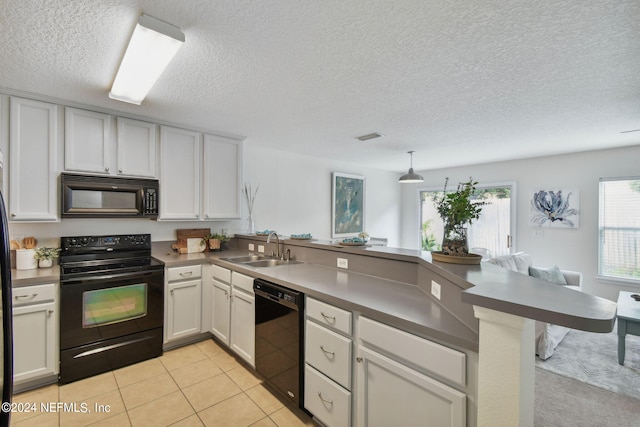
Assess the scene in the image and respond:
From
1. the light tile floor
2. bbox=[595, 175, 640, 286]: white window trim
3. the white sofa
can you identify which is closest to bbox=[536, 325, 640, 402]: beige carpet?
the white sofa

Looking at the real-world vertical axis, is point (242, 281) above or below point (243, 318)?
above

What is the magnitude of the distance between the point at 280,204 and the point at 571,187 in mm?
4596

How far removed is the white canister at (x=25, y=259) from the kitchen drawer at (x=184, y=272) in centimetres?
104

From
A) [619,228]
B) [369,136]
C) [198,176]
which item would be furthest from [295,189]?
[619,228]

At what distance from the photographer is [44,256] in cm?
243

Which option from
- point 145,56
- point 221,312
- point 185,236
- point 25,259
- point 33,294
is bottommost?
point 221,312

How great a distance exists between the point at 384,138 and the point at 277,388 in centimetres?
298

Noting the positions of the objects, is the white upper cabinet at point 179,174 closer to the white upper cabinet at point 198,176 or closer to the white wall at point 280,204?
the white upper cabinet at point 198,176

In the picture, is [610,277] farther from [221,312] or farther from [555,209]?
[221,312]

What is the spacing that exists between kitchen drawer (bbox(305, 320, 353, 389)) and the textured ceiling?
1707mm

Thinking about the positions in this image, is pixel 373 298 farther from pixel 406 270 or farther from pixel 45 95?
pixel 45 95

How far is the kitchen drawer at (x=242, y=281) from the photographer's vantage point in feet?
7.67

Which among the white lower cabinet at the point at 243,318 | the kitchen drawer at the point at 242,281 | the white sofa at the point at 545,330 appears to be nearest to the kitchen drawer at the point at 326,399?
the white lower cabinet at the point at 243,318

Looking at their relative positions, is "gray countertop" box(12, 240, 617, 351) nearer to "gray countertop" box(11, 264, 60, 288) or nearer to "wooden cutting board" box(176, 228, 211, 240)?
"gray countertop" box(11, 264, 60, 288)
